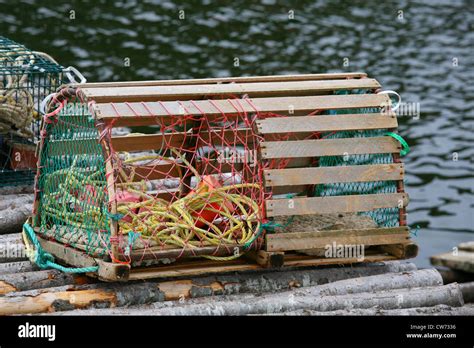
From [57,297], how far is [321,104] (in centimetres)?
219

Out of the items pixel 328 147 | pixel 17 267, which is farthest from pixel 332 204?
pixel 17 267

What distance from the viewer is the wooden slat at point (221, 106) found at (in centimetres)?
727

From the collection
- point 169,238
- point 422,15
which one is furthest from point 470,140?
point 169,238

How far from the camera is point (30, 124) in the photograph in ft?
32.7

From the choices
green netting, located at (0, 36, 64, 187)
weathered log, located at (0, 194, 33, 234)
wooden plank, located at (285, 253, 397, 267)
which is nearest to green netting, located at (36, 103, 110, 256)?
weathered log, located at (0, 194, 33, 234)

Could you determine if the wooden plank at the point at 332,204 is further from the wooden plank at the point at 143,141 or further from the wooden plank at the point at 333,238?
the wooden plank at the point at 143,141

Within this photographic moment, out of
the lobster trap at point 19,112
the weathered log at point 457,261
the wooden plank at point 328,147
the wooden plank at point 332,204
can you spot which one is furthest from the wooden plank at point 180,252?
the weathered log at point 457,261

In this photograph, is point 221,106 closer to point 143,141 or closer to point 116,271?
point 143,141

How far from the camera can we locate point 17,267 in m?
8.03

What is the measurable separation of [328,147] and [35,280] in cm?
213

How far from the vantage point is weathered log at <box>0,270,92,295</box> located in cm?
757

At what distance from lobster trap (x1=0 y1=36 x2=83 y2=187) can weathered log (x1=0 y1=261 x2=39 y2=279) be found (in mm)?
1918

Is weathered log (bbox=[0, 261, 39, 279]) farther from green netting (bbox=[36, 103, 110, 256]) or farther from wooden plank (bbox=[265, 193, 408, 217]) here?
wooden plank (bbox=[265, 193, 408, 217])
